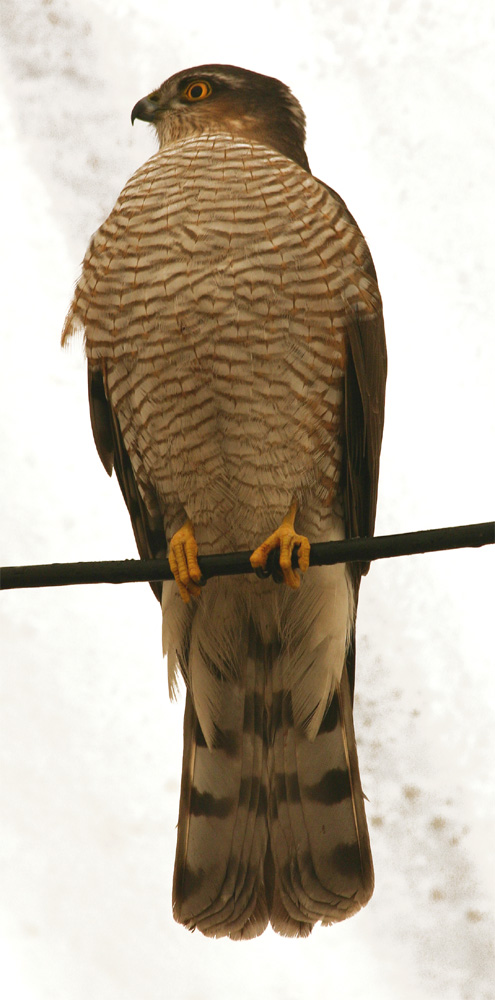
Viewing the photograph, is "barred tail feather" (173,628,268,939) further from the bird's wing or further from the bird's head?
the bird's head

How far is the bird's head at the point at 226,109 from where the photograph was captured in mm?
3412

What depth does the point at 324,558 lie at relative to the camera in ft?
7.05

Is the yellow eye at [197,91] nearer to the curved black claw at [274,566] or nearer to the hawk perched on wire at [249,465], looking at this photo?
the hawk perched on wire at [249,465]

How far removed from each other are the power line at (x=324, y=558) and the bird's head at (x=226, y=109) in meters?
1.70

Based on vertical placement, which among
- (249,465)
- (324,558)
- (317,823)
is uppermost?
(249,465)

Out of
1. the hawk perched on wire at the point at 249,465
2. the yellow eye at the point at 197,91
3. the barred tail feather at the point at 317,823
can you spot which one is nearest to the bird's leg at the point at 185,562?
the hawk perched on wire at the point at 249,465

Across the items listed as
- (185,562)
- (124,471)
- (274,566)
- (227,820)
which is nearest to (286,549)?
(274,566)

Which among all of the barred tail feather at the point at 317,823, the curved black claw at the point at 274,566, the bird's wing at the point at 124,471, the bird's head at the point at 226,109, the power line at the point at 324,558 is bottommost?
the barred tail feather at the point at 317,823

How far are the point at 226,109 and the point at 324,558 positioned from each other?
187 cm

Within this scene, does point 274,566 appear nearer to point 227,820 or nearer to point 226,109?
point 227,820

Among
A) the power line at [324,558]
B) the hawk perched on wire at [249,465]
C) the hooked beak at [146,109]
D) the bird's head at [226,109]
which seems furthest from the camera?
Answer: the hooked beak at [146,109]

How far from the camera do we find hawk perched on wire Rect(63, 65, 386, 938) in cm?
278

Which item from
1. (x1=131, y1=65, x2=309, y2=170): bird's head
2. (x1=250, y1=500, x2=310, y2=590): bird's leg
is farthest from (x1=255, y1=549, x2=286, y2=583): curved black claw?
(x1=131, y1=65, x2=309, y2=170): bird's head

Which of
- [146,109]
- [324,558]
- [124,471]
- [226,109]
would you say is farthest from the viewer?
[146,109]
